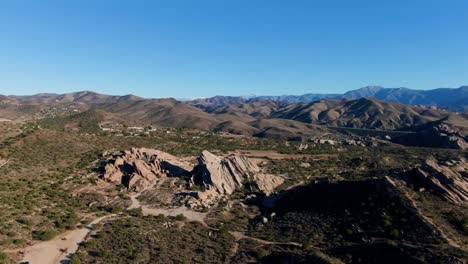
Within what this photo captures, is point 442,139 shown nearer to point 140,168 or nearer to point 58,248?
point 140,168

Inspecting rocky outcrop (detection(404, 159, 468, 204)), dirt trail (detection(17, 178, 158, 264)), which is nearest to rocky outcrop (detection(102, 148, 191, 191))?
dirt trail (detection(17, 178, 158, 264))

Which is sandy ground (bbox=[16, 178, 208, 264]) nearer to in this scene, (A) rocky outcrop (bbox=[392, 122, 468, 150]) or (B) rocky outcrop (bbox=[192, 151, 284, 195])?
(B) rocky outcrop (bbox=[192, 151, 284, 195])

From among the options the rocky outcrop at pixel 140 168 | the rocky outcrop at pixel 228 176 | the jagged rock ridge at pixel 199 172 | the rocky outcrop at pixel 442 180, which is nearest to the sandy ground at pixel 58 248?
the rocky outcrop at pixel 140 168

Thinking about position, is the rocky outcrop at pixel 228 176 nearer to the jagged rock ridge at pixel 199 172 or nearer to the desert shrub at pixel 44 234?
the jagged rock ridge at pixel 199 172

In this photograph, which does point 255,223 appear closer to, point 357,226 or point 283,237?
point 283,237

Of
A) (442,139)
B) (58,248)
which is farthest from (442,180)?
(442,139)
